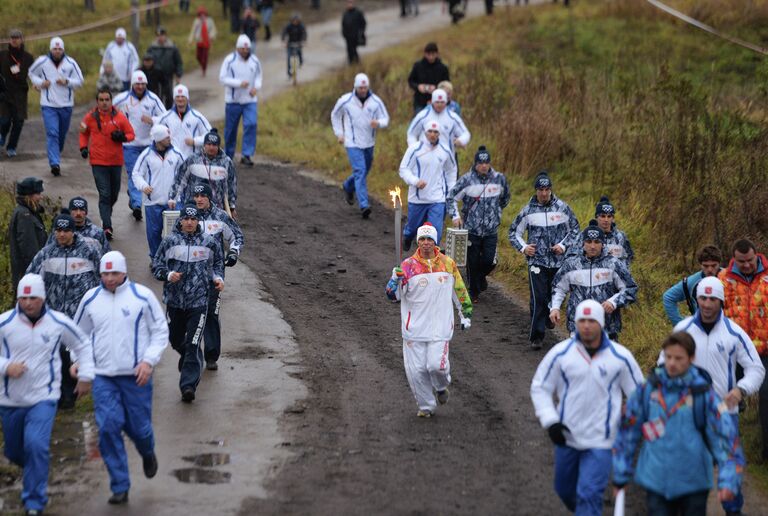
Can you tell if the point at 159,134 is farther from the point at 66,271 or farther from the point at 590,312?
the point at 590,312

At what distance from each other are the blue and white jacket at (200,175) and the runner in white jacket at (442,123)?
11.7 feet

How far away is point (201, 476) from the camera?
1142 centimetres

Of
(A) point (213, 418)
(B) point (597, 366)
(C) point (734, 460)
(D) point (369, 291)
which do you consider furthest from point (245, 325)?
(C) point (734, 460)

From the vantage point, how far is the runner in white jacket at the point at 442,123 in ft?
64.9

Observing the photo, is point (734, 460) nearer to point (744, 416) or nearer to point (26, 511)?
point (744, 416)

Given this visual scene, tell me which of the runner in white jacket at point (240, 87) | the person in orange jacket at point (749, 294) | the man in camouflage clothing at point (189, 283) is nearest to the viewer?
the person in orange jacket at point (749, 294)

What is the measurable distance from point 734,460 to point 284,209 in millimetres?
14904

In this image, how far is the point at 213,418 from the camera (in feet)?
42.7

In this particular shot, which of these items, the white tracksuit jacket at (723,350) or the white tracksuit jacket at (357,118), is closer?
the white tracksuit jacket at (723,350)

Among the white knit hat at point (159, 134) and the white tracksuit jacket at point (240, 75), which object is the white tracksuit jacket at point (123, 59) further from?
the white knit hat at point (159, 134)

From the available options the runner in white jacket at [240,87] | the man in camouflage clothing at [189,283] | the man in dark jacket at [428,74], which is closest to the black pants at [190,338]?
the man in camouflage clothing at [189,283]

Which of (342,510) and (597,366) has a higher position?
(597,366)

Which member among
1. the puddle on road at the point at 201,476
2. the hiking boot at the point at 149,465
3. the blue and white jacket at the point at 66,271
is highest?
the blue and white jacket at the point at 66,271

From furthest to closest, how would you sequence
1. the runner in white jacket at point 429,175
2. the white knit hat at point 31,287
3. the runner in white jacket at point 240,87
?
the runner in white jacket at point 240,87 → the runner in white jacket at point 429,175 → the white knit hat at point 31,287
